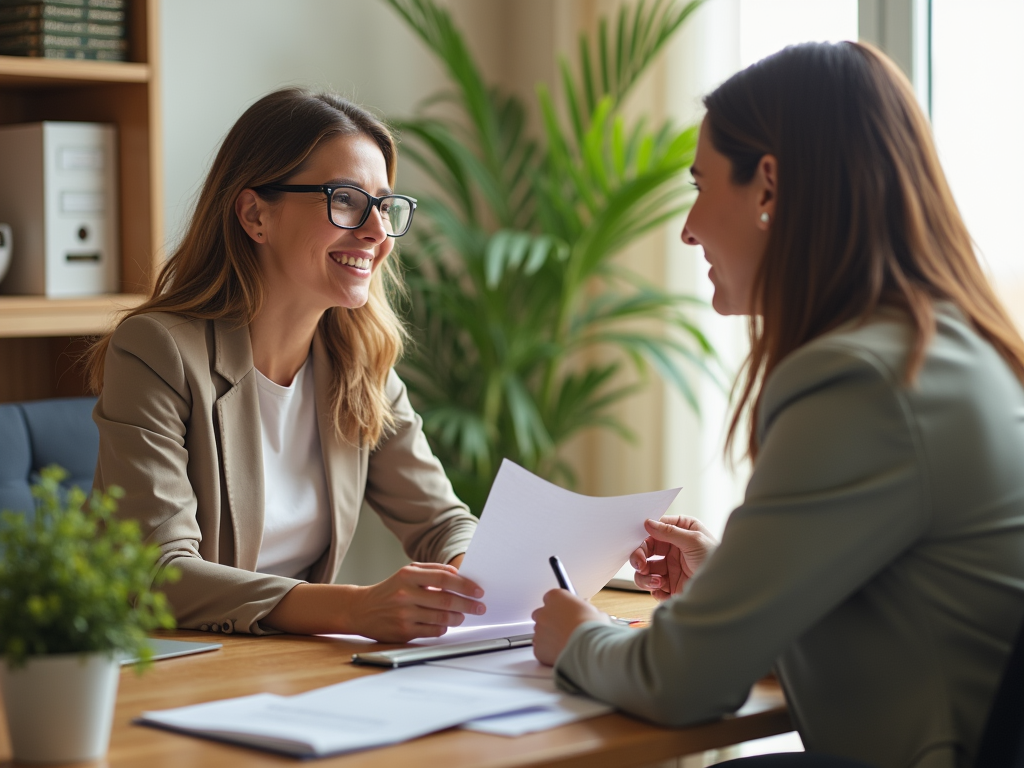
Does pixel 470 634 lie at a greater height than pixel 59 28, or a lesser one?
lesser

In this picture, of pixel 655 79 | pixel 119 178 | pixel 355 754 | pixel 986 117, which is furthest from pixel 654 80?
pixel 355 754

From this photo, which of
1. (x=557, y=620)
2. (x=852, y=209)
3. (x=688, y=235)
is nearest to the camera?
(x=852, y=209)

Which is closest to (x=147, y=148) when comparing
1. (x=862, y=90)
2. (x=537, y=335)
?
(x=537, y=335)

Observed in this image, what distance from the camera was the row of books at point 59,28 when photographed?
8.05ft

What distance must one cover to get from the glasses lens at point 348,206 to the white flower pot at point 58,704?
3.49ft

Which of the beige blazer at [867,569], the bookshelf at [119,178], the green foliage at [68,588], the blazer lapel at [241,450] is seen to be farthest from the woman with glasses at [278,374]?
the beige blazer at [867,569]

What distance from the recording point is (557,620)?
1.29 meters

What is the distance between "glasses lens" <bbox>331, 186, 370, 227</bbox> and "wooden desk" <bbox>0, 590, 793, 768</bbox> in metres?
0.79

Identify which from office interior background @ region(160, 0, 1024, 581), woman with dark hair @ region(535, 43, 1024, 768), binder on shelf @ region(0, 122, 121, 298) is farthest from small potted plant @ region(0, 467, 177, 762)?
office interior background @ region(160, 0, 1024, 581)

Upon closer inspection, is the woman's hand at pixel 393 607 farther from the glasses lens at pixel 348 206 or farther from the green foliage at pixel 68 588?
the glasses lens at pixel 348 206

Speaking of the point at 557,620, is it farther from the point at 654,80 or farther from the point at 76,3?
the point at 654,80

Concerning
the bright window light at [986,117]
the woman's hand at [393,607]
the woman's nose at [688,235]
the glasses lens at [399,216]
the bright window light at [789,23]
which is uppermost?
the bright window light at [789,23]

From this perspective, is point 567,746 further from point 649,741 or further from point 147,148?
point 147,148

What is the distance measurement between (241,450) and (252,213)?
39cm
